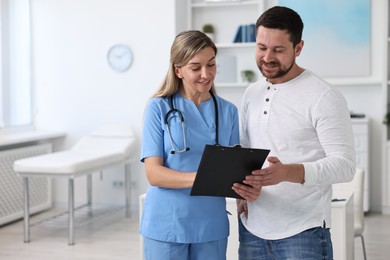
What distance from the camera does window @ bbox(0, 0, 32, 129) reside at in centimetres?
638

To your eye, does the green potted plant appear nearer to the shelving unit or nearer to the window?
the shelving unit

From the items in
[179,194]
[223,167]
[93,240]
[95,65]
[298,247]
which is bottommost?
[93,240]

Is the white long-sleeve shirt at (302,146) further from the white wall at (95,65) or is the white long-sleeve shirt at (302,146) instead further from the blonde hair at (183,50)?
the white wall at (95,65)

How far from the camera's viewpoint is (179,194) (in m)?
2.07

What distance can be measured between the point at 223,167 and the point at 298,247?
13.6 inches

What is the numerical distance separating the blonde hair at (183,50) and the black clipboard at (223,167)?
0.34 m

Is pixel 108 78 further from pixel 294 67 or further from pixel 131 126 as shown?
pixel 294 67

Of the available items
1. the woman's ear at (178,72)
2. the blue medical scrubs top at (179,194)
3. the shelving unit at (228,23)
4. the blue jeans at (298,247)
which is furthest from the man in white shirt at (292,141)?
the shelving unit at (228,23)

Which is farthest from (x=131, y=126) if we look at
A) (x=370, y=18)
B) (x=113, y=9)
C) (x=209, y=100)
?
(x=209, y=100)

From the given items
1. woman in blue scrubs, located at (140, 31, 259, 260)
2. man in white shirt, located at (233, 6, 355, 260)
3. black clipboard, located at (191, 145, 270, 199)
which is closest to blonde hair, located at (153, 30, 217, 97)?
woman in blue scrubs, located at (140, 31, 259, 260)

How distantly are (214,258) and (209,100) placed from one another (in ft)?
1.70

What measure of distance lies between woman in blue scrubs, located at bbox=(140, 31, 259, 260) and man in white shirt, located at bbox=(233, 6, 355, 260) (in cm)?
15

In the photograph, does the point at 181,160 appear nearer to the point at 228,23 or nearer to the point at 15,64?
the point at 228,23

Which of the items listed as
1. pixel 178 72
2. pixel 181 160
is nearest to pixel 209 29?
pixel 178 72
